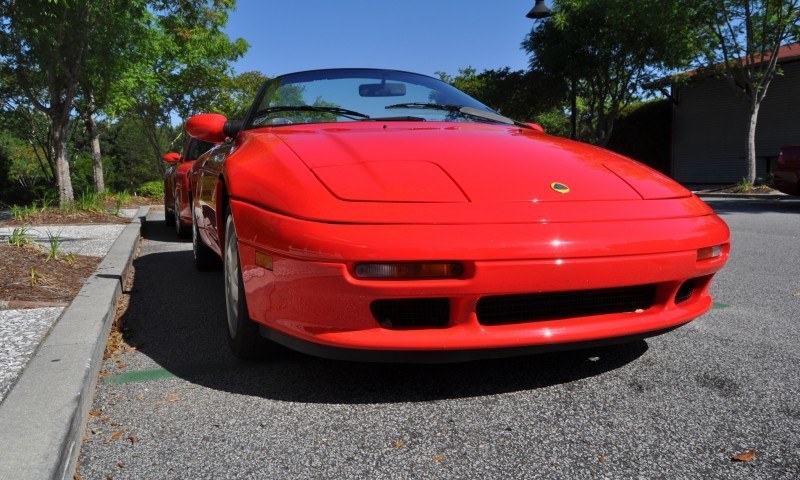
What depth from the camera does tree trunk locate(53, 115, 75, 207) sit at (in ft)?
31.6

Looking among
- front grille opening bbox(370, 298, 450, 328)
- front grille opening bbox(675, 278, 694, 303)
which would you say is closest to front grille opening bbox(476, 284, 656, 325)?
front grille opening bbox(370, 298, 450, 328)

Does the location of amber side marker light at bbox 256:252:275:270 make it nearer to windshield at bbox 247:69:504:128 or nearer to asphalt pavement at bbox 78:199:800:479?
asphalt pavement at bbox 78:199:800:479

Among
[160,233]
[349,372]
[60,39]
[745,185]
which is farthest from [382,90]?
[745,185]

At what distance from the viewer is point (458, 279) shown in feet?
6.28

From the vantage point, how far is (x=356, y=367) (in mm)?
2480

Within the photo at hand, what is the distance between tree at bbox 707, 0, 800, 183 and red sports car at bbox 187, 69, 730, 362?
47.9ft

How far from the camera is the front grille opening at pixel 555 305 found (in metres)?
2.05

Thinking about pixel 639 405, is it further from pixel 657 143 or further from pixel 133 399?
pixel 657 143

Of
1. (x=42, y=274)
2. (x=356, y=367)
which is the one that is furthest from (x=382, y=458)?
(x=42, y=274)

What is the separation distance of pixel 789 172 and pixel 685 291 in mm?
8756

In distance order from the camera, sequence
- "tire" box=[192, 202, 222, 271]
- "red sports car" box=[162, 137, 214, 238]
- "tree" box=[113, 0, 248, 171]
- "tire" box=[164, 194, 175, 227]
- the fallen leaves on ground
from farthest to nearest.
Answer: "tree" box=[113, 0, 248, 171] → "tire" box=[164, 194, 175, 227] → "red sports car" box=[162, 137, 214, 238] → "tire" box=[192, 202, 222, 271] → the fallen leaves on ground

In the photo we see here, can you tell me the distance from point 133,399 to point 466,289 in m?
1.26

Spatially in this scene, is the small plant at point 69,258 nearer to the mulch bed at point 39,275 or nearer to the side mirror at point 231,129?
the mulch bed at point 39,275

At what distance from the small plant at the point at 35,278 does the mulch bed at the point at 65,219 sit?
15.7ft
